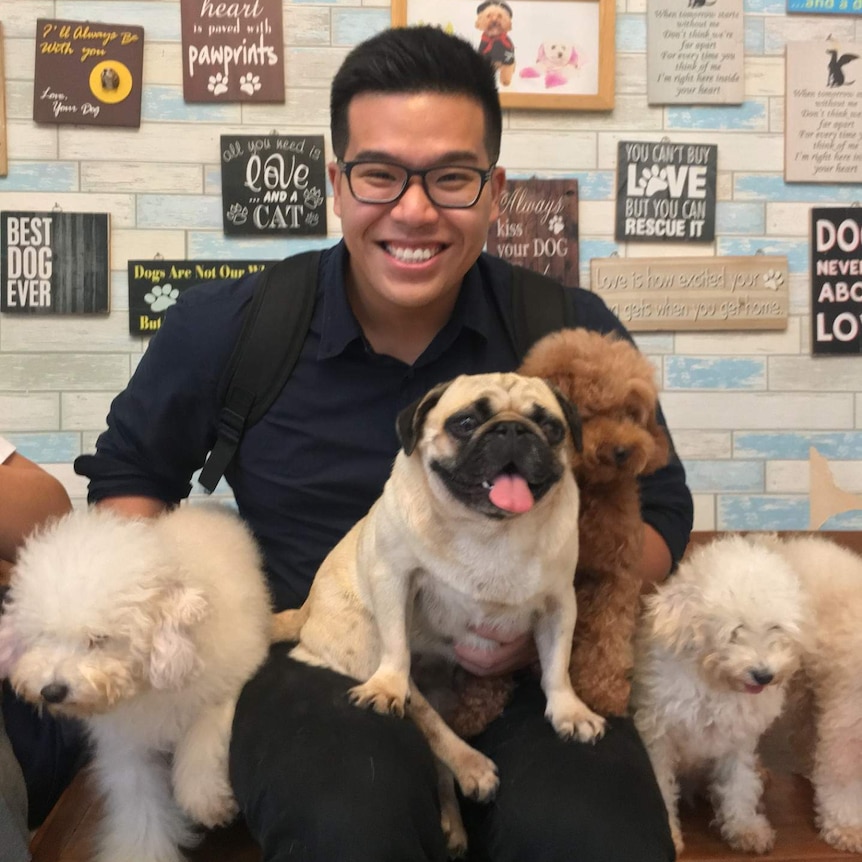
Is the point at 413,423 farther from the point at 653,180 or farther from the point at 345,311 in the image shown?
the point at 653,180

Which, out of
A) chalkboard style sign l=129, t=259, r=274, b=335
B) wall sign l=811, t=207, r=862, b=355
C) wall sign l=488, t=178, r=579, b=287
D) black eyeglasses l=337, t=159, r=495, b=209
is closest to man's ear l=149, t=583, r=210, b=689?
black eyeglasses l=337, t=159, r=495, b=209

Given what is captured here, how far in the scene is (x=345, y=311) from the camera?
155 centimetres

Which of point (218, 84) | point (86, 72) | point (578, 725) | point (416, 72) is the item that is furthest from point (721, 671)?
point (86, 72)

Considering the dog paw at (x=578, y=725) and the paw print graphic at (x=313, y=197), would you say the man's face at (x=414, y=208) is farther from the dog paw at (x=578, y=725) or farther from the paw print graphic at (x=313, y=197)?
the paw print graphic at (x=313, y=197)

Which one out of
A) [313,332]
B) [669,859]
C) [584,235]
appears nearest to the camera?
[669,859]

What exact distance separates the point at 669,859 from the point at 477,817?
301 millimetres

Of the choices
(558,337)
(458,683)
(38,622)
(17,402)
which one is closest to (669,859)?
(458,683)

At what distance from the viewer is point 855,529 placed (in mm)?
2578

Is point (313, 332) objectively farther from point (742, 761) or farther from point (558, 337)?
point (742, 761)

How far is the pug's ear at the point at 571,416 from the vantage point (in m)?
1.22

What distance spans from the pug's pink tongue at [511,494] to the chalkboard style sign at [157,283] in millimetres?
1503

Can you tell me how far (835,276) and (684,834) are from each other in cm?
179

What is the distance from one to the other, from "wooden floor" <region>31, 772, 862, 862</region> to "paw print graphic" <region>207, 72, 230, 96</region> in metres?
1.85

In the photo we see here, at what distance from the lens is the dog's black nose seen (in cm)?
114
